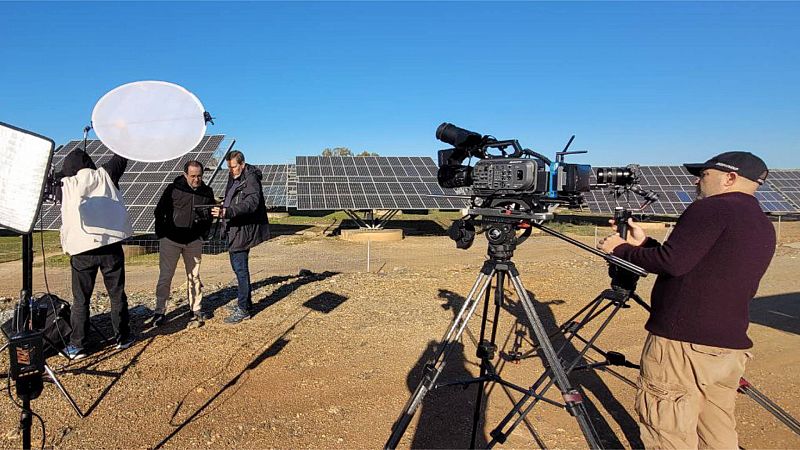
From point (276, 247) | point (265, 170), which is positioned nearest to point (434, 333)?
point (276, 247)

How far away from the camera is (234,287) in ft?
24.1

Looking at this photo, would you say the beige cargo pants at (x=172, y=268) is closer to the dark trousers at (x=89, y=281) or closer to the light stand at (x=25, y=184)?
the dark trousers at (x=89, y=281)

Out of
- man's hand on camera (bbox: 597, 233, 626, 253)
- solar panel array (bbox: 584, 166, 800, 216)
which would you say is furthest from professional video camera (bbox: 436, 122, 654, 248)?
solar panel array (bbox: 584, 166, 800, 216)

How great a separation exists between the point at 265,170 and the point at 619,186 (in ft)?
90.0

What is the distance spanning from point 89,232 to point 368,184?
1408 cm

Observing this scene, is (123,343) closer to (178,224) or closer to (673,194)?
(178,224)

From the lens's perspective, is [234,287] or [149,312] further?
[234,287]

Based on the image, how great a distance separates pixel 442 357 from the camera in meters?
2.54

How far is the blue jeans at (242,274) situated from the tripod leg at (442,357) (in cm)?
334

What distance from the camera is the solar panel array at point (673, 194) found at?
1973 cm

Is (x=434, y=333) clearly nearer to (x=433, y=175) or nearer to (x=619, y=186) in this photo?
(x=619, y=186)

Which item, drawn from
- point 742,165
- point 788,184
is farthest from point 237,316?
point 788,184

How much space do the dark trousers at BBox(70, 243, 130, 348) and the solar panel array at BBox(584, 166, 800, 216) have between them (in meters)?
18.6

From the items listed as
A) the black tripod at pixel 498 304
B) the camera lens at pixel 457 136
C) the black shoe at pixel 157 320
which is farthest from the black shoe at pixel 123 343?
the camera lens at pixel 457 136
